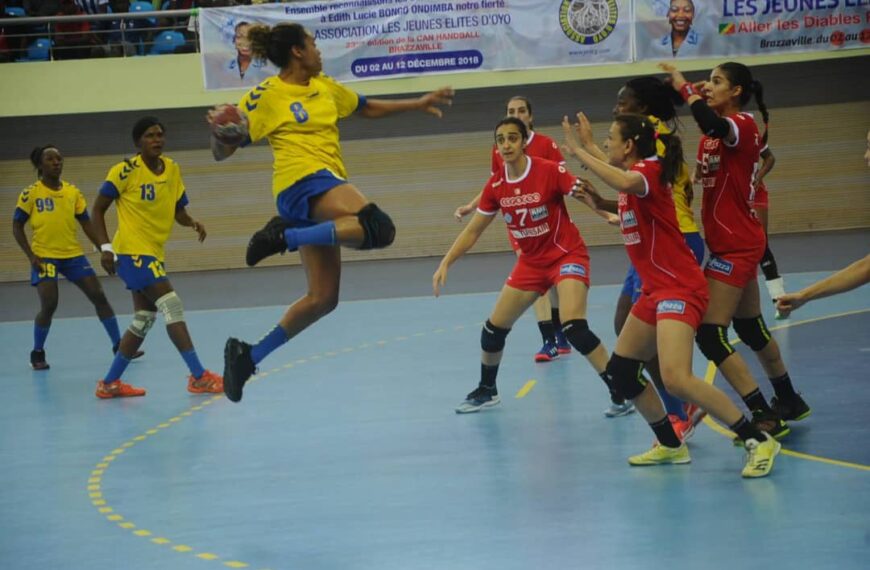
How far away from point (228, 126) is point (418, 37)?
12.9 m

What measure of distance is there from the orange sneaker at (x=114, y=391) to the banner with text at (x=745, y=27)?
1117cm

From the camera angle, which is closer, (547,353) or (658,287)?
(658,287)

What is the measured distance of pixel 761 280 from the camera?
50.2 ft

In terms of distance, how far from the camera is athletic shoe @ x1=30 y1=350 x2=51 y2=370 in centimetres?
1227

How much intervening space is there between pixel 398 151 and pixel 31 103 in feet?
21.4

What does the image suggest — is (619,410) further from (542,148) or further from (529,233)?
(542,148)

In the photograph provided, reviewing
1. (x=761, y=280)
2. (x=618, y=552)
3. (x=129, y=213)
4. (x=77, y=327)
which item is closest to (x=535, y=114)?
(x=761, y=280)

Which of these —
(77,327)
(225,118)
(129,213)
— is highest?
(225,118)

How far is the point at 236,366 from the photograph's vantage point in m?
7.15

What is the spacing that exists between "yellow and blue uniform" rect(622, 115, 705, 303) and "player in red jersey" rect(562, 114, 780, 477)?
6.9 inches

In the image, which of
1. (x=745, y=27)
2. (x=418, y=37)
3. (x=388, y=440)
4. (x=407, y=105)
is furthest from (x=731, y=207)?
(x=418, y=37)

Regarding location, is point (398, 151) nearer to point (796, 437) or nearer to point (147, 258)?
point (147, 258)

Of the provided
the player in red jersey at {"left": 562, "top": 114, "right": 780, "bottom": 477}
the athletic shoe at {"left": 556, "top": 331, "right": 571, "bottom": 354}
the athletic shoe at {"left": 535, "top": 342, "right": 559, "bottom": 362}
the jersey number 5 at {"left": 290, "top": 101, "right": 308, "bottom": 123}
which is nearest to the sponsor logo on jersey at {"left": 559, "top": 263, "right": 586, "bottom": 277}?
the player in red jersey at {"left": 562, "top": 114, "right": 780, "bottom": 477}

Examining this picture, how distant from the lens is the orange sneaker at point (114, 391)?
413 inches
